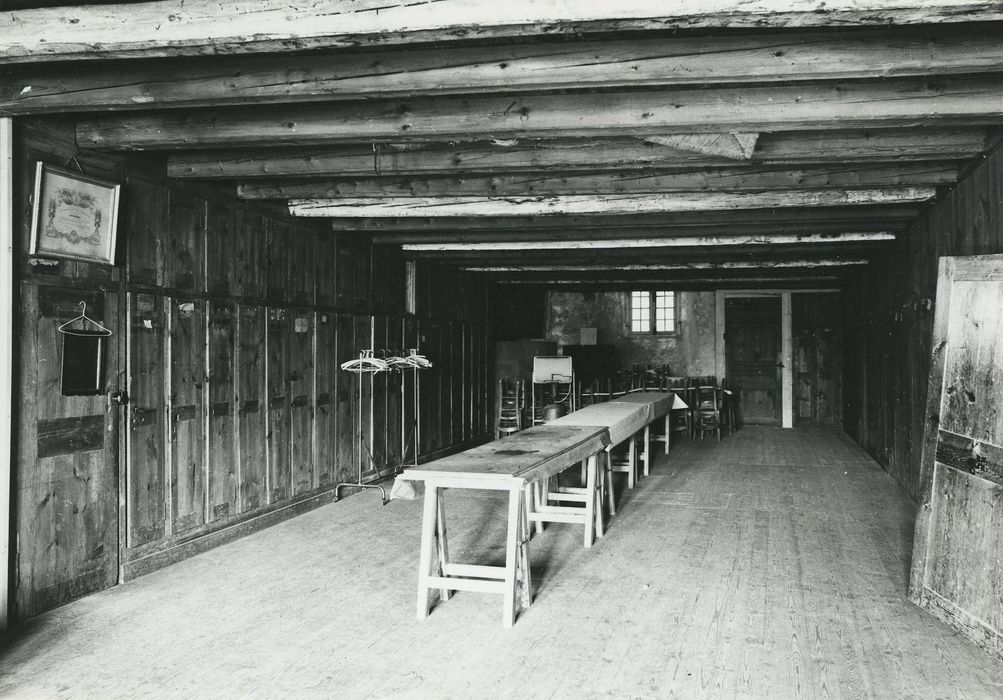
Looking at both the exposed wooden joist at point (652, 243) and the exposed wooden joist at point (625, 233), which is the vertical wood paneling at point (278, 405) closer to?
the exposed wooden joist at point (625, 233)

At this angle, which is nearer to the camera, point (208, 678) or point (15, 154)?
point (208, 678)

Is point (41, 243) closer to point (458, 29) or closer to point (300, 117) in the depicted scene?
point (300, 117)

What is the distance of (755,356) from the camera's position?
13328 mm

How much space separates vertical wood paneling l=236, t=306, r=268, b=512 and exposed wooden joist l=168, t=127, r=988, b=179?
4.39 feet

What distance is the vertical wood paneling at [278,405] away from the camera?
621 centimetres

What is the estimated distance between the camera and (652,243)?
808 centimetres

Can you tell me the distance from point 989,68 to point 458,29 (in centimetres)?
221

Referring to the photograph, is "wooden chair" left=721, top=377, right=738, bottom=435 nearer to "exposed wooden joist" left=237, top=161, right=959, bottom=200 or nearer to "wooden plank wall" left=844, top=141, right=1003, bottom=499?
"wooden plank wall" left=844, top=141, right=1003, bottom=499

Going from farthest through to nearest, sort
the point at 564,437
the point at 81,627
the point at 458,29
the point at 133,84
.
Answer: the point at 564,437 < the point at 81,627 < the point at 133,84 < the point at 458,29

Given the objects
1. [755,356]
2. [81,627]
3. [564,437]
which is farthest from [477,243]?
[755,356]

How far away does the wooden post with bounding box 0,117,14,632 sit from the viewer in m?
3.88

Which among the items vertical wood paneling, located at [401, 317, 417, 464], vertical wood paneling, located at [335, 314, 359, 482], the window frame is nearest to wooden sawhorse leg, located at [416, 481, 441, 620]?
A: vertical wood paneling, located at [335, 314, 359, 482]

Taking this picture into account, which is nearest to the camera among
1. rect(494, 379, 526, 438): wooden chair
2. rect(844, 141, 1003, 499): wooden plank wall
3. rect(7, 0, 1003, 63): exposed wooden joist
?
rect(7, 0, 1003, 63): exposed wooden joist

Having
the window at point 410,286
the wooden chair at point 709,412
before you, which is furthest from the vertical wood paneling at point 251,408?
the wooden chair at point 709,412
